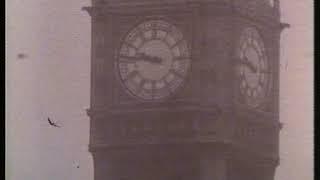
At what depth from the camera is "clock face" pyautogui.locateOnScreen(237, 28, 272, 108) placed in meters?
1.52

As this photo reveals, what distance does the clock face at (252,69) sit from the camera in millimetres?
1522

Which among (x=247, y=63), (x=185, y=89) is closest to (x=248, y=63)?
(x=247, y=63)

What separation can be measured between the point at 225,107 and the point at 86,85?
10.7 inches

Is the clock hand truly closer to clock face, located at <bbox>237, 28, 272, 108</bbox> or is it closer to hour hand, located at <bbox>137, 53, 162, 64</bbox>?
clock face, located at <bbox>237, 28, 272, 108</bbox>

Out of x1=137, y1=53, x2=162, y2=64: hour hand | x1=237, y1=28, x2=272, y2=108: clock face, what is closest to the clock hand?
x1=237, y1=28, x2=272, y2=108: clock face

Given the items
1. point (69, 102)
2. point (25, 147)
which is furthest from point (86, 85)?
point (25, 147)

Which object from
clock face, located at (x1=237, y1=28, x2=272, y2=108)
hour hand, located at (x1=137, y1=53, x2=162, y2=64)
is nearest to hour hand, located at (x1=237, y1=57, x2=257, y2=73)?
clock face, located at (x1=237, y1=28, x2=272, y2=108)

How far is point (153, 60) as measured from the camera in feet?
5.05

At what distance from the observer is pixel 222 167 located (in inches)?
58.7

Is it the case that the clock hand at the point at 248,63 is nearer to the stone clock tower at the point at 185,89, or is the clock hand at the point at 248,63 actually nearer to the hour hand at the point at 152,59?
the stone clock tower at the point at 185,89

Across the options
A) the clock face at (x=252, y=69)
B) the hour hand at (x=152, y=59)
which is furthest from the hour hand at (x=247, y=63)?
the hour hand at (x=152, y=59)

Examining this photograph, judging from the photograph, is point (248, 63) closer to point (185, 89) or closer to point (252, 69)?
point (252, 69)

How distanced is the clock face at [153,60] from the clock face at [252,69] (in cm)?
10
